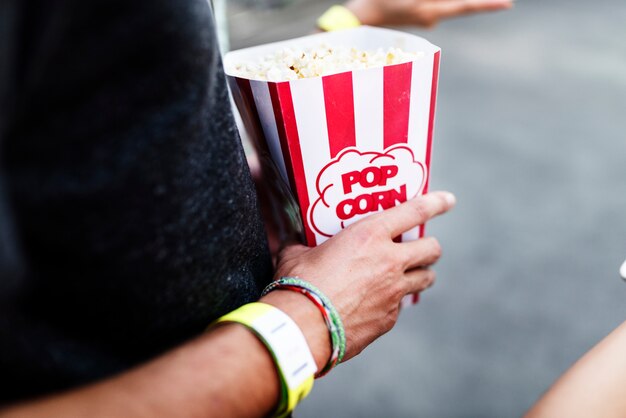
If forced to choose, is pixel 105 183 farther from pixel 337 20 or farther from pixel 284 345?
pixel 337 20

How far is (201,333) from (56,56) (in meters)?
0.39

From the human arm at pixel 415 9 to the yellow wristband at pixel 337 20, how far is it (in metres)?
0.06

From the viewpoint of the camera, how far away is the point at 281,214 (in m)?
1.20

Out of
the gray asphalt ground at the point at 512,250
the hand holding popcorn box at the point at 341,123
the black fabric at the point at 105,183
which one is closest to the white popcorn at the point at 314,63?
the hand holding popcorn box at the point at 341,123

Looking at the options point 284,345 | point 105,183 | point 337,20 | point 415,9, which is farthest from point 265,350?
point 415,9

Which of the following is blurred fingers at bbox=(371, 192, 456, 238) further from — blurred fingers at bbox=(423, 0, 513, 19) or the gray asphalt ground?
the gray asphalt ground

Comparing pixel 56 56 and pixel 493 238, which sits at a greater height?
pixel 56 56

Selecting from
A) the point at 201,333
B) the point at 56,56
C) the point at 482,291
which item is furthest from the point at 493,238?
the point at 56,56

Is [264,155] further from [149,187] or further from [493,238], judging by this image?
[493,238]

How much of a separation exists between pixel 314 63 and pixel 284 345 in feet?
1.56

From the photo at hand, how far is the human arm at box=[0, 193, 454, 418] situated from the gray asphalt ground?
1147mm

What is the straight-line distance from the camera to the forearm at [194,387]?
616 millimetres

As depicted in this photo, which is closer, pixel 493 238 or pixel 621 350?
pixel 621 350

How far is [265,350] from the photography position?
72 centimetres
